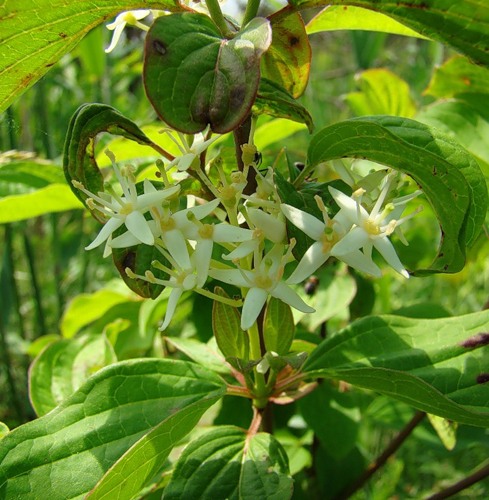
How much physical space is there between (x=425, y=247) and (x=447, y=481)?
49 cm

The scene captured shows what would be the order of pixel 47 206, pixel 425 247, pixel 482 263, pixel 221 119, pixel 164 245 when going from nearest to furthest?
pixel 221 119
pixel 164 245
pixel 47 206
pixel 425 247
pixel 482 263

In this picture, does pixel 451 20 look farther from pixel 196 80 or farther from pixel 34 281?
pixel 34 281

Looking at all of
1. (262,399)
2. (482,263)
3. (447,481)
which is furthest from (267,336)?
(482,263)

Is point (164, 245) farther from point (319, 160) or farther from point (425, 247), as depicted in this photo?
point (425, 247)

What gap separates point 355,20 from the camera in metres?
0.69

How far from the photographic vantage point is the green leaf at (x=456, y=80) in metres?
0.95

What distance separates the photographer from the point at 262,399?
28.9 inches

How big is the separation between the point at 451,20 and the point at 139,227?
0.31 meters

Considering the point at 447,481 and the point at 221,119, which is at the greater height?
the point at 221,119

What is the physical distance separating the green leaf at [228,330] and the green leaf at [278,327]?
27mm

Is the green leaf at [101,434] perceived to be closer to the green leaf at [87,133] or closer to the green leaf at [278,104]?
the green leaf at [87,133]

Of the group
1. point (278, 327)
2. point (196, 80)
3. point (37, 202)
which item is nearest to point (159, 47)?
point (196, 80)

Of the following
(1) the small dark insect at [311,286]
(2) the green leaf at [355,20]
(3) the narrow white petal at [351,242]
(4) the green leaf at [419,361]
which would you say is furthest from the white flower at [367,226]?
(1) the small dark insect at [311,286]

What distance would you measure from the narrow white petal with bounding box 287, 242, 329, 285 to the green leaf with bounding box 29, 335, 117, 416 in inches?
15.4
